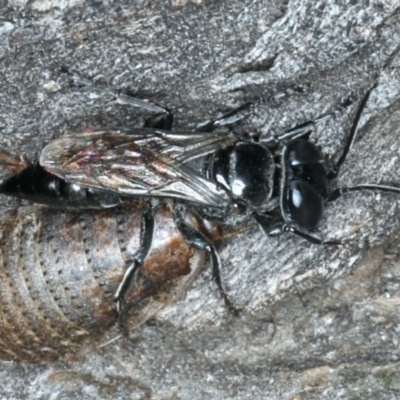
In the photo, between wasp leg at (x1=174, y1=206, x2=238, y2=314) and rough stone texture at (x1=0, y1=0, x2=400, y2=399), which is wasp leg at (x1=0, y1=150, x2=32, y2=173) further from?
wasp leg at (x1=174, y1=206, x2=238, y2=314)

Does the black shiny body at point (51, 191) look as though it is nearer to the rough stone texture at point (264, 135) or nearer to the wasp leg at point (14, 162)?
the wasp leg at point (14, 162)

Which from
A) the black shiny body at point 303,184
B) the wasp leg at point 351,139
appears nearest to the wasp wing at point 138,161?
the black shiny body at point 303,184

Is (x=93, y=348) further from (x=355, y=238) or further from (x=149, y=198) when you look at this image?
(x=355, y=238)

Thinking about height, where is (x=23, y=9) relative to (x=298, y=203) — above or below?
above

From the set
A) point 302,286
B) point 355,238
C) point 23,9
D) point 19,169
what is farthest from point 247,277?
point 23,9

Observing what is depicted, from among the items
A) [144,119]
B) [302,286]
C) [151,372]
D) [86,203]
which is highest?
[144,119]
